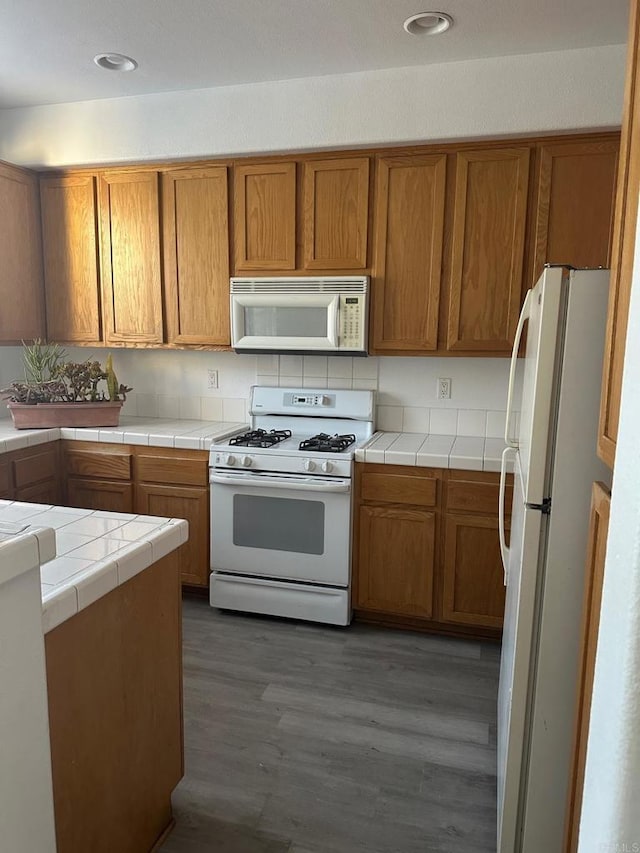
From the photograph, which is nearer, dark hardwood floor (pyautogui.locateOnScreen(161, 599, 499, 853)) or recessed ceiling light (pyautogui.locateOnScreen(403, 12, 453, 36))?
dark hardwood floor (pyautogui.locateOnScreen(161, 599, 499, 853))

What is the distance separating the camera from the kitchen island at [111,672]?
47.2 inches

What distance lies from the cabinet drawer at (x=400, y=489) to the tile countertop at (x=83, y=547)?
136cm

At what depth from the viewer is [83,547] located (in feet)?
4.60

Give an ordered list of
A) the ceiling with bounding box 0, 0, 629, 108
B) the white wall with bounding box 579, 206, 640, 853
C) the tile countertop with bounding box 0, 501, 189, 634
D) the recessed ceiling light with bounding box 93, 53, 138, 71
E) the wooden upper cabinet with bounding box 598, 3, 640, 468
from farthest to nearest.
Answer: the recessed ceiling light with bounding box 93, 53, 138, 71 → the ceiling with bounding box 0, 0, 629, 108 → the tile countertop with bounding box 0, 501, 189, 634 → the wooden upper cabinet with bounding box 598, 3, 640, 468 → the white wall with bounding box 579, 206, 640, 853

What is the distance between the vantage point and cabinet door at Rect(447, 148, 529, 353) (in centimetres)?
272

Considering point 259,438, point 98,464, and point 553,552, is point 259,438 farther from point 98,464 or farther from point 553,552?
point 553,552

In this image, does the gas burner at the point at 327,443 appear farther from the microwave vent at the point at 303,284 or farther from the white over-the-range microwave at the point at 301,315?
the microwave vent at the point at 303,284

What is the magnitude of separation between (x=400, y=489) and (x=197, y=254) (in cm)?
168

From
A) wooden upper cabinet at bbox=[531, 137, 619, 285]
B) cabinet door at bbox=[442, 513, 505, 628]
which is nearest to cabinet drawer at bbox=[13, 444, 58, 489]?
cabinet door at bbox=[442, 513, 505, 628]

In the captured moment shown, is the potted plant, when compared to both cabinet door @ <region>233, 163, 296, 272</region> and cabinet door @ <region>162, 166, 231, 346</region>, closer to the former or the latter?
cabinet door @ <region>162, 166, 231, 346</region>

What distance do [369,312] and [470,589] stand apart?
56.6 inches

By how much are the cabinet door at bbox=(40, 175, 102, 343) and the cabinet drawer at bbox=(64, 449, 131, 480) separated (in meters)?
0.70

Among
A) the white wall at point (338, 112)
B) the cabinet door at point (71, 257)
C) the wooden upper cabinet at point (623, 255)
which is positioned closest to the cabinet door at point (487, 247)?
the white wall at point (338, 112)

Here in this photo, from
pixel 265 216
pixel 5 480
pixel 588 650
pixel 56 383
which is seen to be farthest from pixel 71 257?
pixel 588 650
